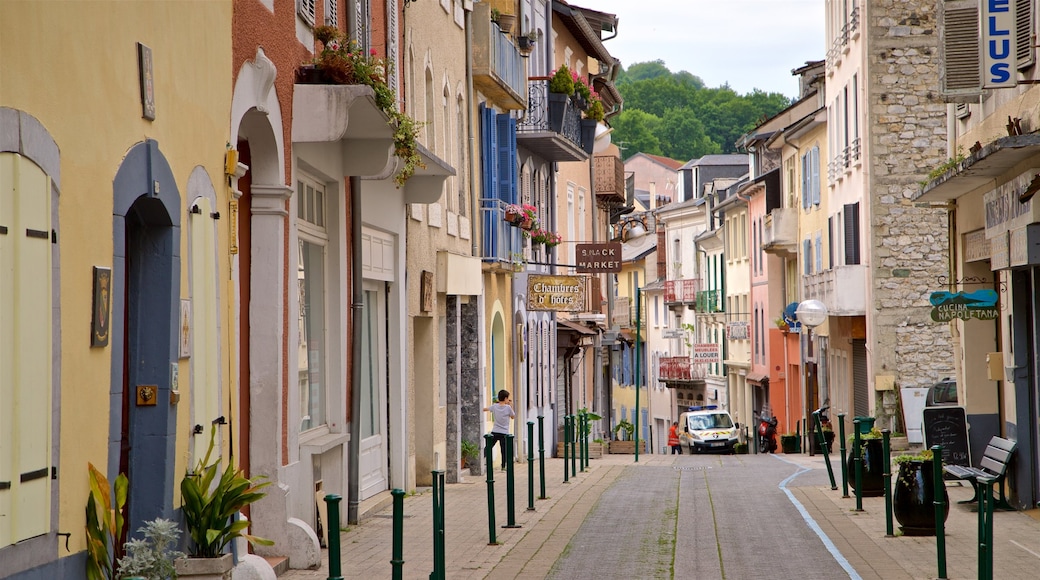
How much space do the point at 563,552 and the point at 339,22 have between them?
5.40m

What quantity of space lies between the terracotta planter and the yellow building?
0.97 ft

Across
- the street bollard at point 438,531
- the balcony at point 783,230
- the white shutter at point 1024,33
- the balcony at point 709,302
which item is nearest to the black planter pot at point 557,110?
the white shutter at point 1024,33

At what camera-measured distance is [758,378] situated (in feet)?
168

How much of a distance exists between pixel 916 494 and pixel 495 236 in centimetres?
1157

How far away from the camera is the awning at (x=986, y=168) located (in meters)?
12.5

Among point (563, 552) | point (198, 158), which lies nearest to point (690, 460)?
point (563, 552)

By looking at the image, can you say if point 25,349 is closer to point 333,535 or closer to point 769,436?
point 333,535

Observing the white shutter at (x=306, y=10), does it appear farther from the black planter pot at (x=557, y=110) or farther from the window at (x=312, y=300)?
the black planter pot at (x=557, y=110)

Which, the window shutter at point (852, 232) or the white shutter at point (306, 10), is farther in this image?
the window shutter at point (852, 232)

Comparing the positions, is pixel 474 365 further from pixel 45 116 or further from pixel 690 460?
pixel 45 116

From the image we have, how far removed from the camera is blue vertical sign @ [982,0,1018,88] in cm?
1327

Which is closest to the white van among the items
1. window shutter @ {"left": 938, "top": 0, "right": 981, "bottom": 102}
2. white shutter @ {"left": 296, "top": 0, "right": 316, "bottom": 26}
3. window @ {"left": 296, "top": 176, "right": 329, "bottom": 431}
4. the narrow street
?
the narrow street

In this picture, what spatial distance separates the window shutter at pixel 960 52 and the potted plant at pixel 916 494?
3.94 metres

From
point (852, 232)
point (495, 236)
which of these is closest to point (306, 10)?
point (495, 236)
